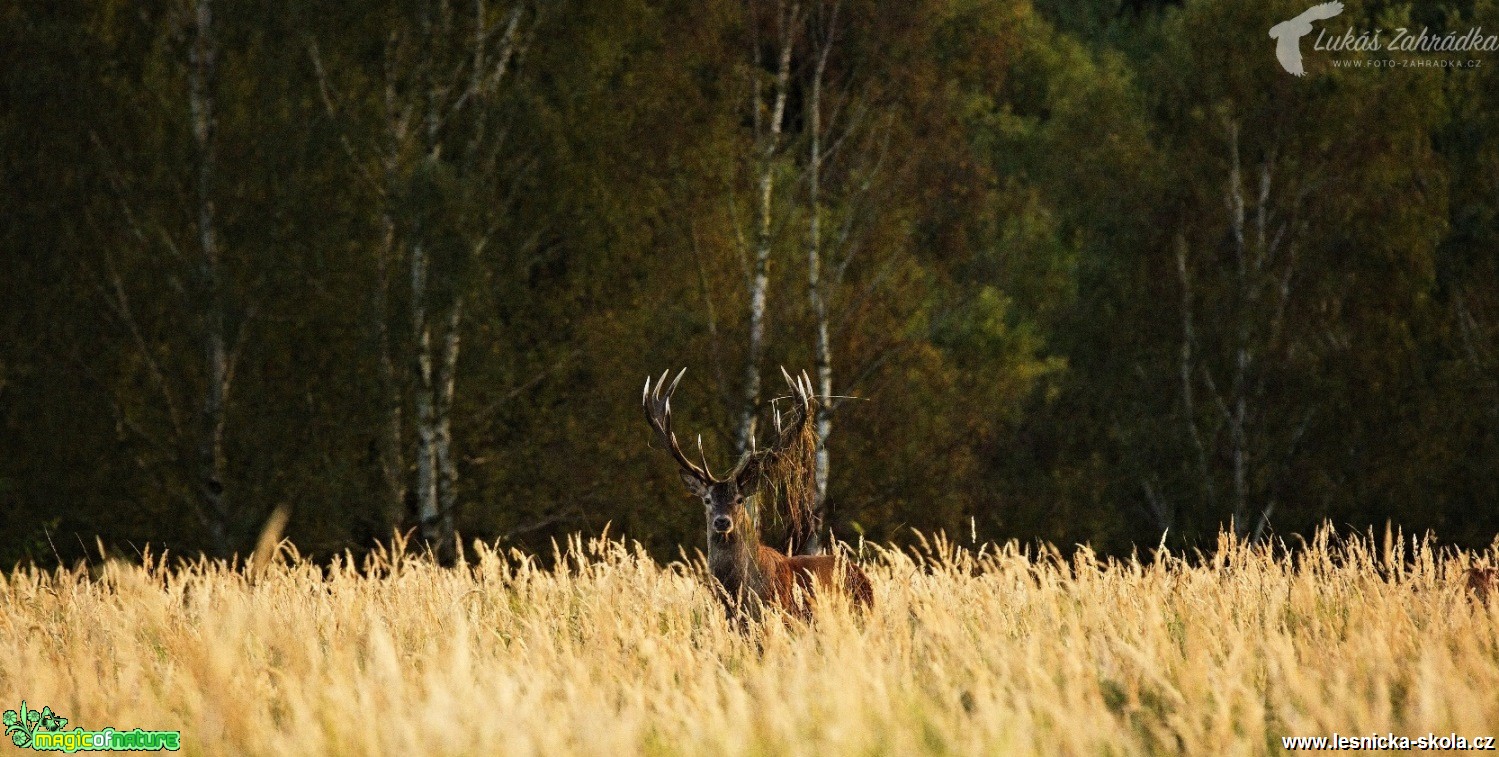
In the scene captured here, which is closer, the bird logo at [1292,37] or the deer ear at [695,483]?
the deer ear at [695,483]

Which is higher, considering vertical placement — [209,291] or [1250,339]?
[209,291]

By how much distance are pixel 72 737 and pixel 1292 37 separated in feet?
83.2

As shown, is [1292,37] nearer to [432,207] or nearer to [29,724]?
[432,207]

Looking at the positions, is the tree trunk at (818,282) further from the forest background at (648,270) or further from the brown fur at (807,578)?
the brown fur at (807,578)

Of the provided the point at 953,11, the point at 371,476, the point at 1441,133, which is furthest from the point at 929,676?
the point at 1441,133

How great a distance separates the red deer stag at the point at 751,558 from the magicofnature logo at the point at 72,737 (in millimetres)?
2996

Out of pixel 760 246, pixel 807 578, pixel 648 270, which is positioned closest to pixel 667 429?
pixel 807 578

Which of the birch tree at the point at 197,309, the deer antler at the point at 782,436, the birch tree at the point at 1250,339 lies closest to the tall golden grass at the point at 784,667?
the deer antler at the point at 782,436

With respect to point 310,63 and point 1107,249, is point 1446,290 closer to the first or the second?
point 1107,249

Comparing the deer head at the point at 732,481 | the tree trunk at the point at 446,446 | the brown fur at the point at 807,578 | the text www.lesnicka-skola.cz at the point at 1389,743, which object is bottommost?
the text www.lesnicka-skola.cz at the point at 1389,743

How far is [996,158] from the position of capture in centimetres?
3825

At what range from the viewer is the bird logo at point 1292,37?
28.0 m

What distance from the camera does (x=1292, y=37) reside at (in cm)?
2833

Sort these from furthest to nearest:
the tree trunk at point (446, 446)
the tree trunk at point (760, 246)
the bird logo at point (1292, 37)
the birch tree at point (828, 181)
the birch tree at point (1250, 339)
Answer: the bird logo at point (1292, 37) → the birch tree at point (1250, 339) → the birch tree at point (828, 181) → the tree trunk at point (760, 246) → the tree trunk at point (446, 446)
